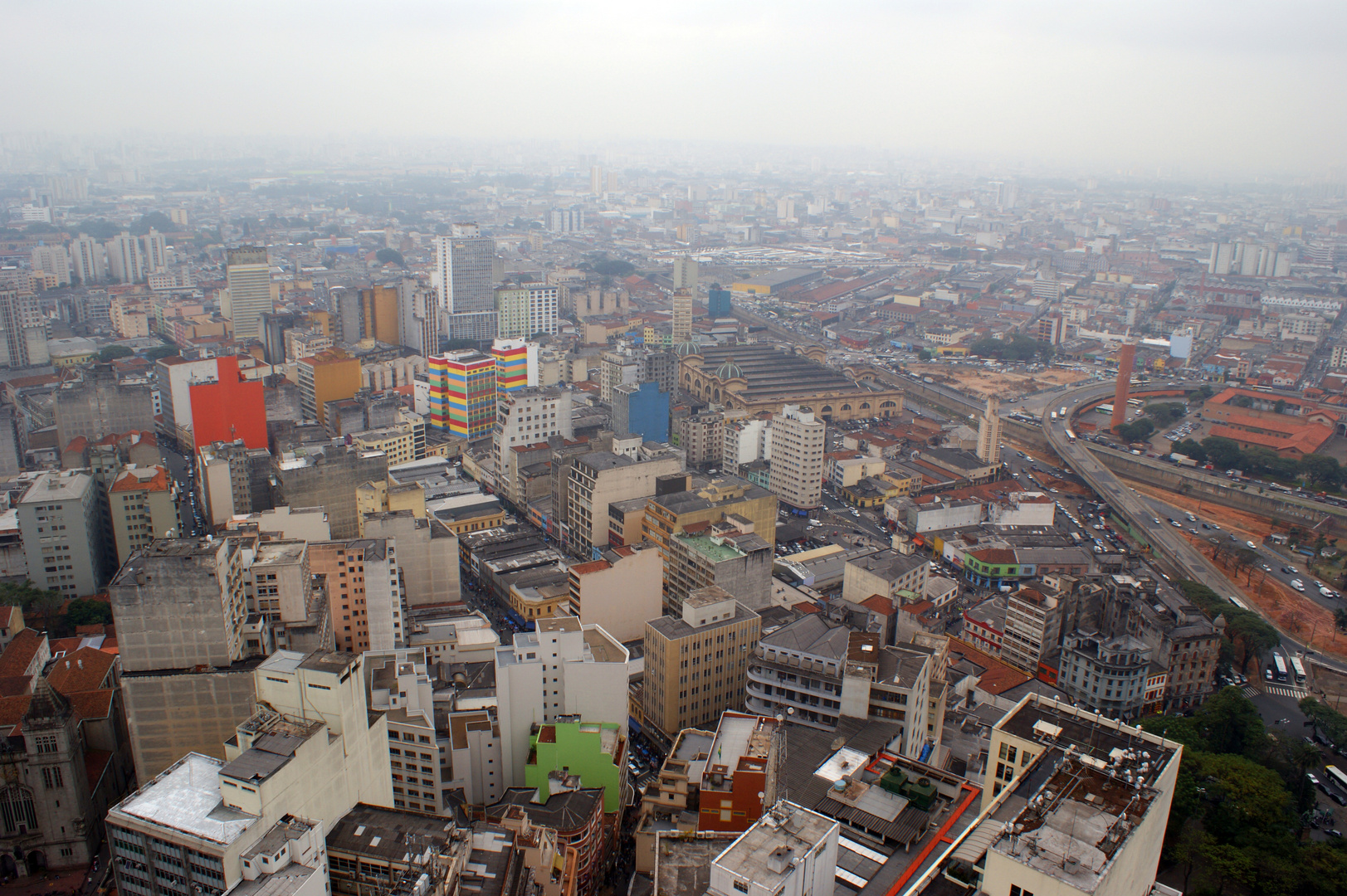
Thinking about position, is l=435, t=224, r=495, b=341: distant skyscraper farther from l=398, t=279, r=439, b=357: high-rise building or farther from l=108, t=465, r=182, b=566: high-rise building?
l=108, t=465, r=182, b=566: high-rise building

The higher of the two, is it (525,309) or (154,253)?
(154,253)

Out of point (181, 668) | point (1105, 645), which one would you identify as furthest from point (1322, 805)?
point (181, 668)

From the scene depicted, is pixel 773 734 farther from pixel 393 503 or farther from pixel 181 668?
pixel 393 503

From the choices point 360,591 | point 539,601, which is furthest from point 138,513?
point 539,601

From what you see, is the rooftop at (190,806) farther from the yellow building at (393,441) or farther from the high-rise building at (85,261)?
the high-rise building at (85,261)

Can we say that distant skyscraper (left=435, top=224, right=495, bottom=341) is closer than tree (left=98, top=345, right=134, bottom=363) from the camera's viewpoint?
No

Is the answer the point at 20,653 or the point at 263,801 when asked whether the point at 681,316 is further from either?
the point at 263,801

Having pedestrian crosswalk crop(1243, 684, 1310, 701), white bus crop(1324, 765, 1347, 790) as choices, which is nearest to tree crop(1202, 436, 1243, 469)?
pedestrian crosswalk crop(1243, 684, 1310, 701)
